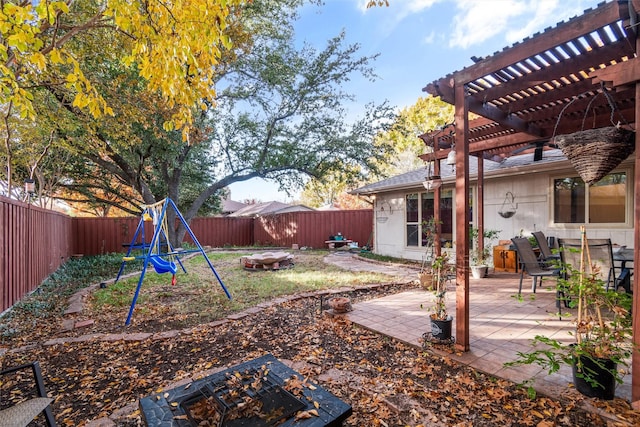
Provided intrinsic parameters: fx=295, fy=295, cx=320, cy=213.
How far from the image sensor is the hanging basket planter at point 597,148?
2465mm

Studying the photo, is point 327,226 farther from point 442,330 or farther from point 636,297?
point 636,297

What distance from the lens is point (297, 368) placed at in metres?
2.69

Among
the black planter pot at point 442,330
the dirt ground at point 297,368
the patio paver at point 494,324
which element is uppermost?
the black planter pot at point 442,330

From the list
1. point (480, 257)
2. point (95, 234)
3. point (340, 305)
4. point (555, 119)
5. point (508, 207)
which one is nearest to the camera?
point (340, 305)

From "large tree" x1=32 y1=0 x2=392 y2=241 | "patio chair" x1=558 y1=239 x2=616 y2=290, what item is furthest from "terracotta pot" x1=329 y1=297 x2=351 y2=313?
"large tree" x1=32 y1=0 x2=392 y2=241

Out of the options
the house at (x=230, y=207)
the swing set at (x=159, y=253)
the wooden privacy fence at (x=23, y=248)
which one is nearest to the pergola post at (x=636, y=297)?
the swing set at (x=159, y=253)

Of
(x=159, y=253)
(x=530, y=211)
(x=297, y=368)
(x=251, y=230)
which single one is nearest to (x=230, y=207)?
(x=251, y=230)

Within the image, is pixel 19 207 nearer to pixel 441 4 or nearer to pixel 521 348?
pixel 521 348

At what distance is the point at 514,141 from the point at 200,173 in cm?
1183

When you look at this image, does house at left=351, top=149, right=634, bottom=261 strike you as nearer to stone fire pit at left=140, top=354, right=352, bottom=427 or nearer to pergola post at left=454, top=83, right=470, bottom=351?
pergola post at left=454, top=83, right=470, bottom=351

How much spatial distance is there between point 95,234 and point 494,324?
14358 mm

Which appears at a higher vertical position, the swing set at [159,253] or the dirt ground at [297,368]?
the swing set at [159,253]

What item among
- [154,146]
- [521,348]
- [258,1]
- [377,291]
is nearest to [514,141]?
[521,348]

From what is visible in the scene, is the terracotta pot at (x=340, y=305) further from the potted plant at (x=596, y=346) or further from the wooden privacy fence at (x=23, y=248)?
the wooden privacy fence at (x=23, y=248)
